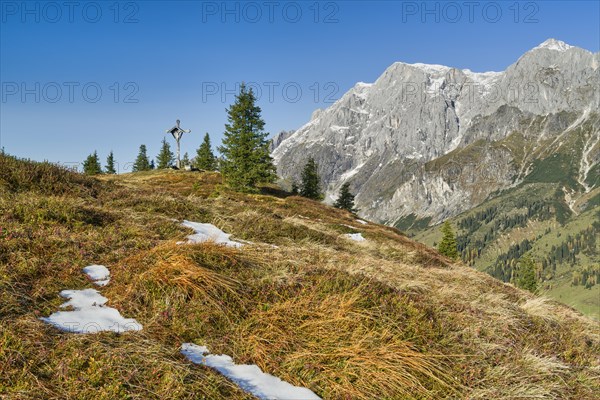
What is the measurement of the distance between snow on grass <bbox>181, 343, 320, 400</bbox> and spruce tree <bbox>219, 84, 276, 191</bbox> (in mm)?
37941

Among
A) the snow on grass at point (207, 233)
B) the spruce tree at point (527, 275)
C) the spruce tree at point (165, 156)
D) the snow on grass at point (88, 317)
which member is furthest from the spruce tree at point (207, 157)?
the snow on grass at point (88, 317)

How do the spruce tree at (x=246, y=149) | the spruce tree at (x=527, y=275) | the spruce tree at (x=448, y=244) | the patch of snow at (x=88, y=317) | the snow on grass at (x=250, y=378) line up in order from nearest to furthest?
the snow on grass at (x=250, y=378) < the patch of snow at (x=88, y=317) < the spruce tree at (x=246, y=149) < the spruce tree at (x=448, y=244) < the spruce tree at (x=527, y=275)

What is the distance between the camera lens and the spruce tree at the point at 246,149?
42963mm

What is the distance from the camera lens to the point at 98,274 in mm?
6258

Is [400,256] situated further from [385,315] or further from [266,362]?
[266,362]

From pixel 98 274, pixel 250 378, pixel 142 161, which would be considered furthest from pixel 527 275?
pixel 142 161

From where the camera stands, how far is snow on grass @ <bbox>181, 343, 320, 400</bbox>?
4.14 metres

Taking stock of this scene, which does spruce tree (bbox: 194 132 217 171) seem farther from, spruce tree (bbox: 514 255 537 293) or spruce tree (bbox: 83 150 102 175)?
spruce tree (bbox: 514 255 537 293)

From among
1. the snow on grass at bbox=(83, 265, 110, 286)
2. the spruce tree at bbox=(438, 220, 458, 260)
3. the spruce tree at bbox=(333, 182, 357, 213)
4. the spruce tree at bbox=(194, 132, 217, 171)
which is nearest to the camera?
the snow on grass at bbox=(83, 265, 110, 286)

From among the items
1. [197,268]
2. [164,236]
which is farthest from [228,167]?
[197,268]

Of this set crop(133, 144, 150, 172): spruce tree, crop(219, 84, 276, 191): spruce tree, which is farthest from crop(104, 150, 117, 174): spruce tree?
crop(219, 84, 276, 191): spruce tree

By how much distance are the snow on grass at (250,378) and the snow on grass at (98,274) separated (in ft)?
7.35

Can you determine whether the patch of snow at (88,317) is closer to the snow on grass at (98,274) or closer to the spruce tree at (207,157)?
the snow on grass at (98,274)

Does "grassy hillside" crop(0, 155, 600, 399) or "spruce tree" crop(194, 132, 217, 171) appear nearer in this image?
"grassy hillside" crop(0, 155, 600, 399)
